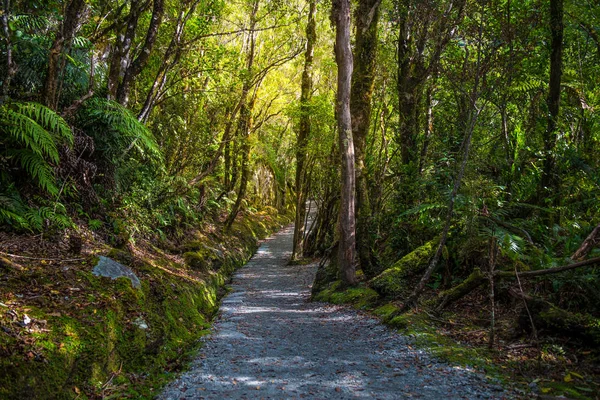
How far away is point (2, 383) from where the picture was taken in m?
3.24

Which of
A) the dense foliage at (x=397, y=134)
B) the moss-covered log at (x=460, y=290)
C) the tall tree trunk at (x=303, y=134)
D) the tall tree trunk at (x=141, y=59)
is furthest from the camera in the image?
the tall tree trunk at (x=303, y=134)

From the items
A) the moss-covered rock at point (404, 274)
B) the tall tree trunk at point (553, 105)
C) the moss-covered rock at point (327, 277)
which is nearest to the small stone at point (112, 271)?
the moss-covered rock at point (404, 274)

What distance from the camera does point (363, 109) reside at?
10172 mm

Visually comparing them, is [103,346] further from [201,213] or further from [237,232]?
[237,232]

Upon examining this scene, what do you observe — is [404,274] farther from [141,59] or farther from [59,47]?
[59,47]

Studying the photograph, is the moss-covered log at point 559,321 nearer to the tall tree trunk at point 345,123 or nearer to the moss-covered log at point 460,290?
the moss-covered log at point 460,290

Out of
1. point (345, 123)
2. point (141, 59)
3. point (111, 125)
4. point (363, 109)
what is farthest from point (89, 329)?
point (363, 109)

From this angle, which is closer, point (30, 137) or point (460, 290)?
point (30, 137)

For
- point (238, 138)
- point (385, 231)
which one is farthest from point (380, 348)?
point (238, 138)

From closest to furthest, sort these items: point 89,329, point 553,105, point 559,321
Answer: point 89,329 < point 559,321 < point 553,105

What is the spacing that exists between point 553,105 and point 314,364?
584cm

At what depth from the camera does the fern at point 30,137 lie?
5441 millimetres

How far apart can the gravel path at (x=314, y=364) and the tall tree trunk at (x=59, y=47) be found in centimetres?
430

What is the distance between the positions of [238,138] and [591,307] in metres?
11.2
